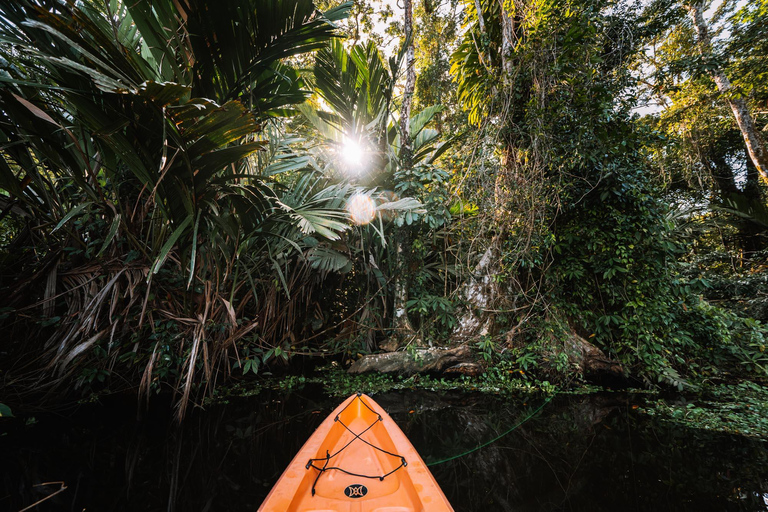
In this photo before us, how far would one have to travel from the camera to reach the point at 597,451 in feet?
7.04

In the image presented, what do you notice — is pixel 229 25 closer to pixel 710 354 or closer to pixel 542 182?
pixel 542 182

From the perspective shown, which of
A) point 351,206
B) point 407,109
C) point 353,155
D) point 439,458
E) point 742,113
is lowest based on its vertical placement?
point 439,458

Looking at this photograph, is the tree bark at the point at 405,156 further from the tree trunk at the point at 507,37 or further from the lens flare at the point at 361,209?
the tree trunk at the point at 507,37

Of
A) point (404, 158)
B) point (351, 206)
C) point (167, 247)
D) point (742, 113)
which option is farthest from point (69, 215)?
point (742, 113)

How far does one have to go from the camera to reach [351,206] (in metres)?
3.37

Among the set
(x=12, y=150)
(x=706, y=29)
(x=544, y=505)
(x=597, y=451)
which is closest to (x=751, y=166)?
(x=706, y=29)

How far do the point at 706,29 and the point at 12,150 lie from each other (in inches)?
374

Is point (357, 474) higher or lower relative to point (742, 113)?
lower

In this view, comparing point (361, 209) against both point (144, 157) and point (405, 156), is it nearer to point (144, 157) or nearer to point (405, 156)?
point (405, 156)

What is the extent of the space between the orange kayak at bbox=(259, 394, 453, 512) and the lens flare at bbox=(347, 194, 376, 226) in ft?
6.79

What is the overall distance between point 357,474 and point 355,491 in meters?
0.13

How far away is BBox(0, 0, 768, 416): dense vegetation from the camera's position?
1896 mm

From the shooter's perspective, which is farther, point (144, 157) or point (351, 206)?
point (351, 206)


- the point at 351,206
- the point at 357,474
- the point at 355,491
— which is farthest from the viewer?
the point at 351,206
